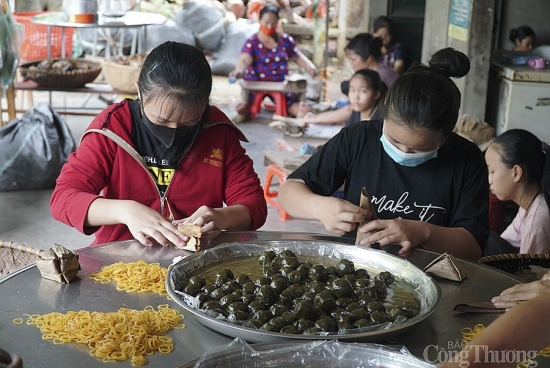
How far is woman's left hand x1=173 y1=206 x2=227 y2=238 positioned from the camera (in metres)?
2.20

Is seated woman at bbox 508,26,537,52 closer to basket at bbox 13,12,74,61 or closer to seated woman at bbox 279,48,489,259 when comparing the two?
seated woman at bbox 279,48,489,259

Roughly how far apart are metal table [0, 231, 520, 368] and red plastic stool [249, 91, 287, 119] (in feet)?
20.5

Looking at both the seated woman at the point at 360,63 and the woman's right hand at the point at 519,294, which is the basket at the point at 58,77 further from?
the woman's right hand at the point at 519,294

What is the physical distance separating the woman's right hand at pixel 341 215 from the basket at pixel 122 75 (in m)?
4.65

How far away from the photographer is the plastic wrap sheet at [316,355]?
1.48 meters

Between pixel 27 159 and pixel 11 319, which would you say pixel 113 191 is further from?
pixel 27 159

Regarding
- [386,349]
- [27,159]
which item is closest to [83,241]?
[27,159]

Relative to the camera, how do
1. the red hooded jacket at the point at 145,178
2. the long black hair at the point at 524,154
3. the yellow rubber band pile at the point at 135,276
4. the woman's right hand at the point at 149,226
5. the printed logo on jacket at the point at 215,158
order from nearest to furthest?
the yellow rubber band pile at the point at 135,276, the woman's right hand at the point at 149,226, the red hooded jacket at the point at 145,178, the printed logo on jacket at the point at 215,158, the long black hair at the point at 524,154

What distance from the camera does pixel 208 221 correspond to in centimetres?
223

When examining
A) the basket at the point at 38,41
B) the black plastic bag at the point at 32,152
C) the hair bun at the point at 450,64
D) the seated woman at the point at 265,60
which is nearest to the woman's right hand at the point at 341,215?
the hair bun at the point at 450,64

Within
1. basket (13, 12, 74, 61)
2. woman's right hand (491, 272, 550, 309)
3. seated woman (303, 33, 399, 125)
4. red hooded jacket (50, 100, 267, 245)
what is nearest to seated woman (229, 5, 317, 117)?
seated woman (303, 33, 399, 125)

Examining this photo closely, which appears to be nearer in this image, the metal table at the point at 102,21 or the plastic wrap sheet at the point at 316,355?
the plastic wrap sheet at the point at 316,355

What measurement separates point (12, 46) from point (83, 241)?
207cm

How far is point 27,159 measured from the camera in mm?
5641
